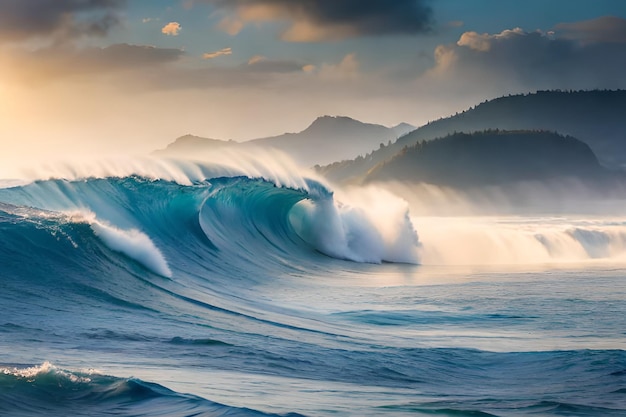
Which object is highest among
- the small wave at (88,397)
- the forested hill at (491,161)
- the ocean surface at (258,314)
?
the forested hill at (491,161)

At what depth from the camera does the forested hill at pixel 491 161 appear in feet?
406

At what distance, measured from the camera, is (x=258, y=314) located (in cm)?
1489

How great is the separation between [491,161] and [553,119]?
60.0m

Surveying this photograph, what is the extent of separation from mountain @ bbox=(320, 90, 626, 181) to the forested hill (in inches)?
990

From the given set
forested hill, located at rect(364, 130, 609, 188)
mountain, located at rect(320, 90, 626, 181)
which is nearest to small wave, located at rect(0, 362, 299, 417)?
forested hill, located at rect(364, 130, 609, 188)

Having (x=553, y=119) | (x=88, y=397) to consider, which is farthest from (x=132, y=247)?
(x=553, y=119)

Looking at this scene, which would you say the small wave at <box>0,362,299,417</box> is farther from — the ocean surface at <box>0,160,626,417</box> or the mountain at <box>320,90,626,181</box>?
the mountain at <box>320,90,626,181</box>

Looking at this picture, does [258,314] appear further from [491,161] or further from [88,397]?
[491,161]

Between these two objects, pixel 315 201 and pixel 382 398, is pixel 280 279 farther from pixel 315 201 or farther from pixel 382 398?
pixel 382 398

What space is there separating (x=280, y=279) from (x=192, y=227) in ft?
9.57

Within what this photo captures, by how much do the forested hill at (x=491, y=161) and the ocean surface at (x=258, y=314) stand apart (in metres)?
94.8

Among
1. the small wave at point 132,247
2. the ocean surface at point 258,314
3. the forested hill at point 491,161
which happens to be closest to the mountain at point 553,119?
the forested hill at point 491,161

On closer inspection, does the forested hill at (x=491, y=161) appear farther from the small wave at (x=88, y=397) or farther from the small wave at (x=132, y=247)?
the small wave at (x=88, y=397)

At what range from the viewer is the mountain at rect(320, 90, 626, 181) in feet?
532
